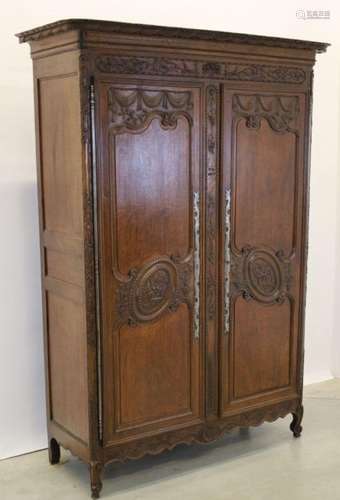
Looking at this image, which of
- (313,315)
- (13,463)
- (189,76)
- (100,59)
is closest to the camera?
(100,59)

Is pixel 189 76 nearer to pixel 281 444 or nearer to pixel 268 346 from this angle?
pixel 268 346

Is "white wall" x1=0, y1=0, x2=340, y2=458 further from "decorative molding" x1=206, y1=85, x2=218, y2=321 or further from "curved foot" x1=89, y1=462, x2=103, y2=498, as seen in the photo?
"decorative molding" x1=206, y1=85, x2=218, y2=321

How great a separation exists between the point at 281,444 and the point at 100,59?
2.03m

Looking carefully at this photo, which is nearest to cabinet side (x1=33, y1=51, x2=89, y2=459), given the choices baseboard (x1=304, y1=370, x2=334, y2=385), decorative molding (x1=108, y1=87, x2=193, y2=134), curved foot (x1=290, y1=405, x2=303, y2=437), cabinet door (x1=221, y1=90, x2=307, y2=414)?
decorative molding (x1=108, y1=87, x2=193, y2=134)

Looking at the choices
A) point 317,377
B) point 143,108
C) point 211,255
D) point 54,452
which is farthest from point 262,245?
point 317,377

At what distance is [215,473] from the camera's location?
120 inches

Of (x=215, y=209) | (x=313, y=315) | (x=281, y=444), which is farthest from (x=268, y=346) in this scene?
(x=313, y=315)

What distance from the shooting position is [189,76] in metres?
2.75

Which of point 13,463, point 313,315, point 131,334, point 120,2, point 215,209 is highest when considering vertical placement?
point 120,2

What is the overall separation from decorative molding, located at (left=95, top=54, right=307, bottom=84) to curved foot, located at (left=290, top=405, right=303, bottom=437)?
1594 millimetres

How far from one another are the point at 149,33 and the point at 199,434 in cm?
173

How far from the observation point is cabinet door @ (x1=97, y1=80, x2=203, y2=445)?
8.68 feet

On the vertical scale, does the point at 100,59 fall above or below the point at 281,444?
above

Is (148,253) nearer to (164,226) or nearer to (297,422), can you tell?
(164,226)
